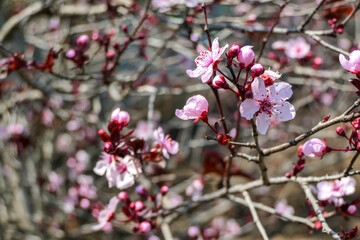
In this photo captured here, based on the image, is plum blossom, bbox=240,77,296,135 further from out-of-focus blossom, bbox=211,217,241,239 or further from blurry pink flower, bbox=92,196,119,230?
out-of-focus blossom, bbox=211,217,241,239

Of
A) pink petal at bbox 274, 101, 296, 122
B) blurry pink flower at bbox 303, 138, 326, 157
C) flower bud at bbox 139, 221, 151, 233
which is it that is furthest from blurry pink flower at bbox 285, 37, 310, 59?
flower bud at bbox 139, 221, 151, 233

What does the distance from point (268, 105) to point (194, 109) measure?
9.4 inches

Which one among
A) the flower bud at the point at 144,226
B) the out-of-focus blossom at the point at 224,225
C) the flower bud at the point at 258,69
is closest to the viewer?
the flower bud at the point at 258,69

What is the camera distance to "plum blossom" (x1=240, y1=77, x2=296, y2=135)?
924 millimetres

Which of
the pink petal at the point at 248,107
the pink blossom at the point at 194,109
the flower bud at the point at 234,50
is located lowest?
the pink blossom at the point at 194,109

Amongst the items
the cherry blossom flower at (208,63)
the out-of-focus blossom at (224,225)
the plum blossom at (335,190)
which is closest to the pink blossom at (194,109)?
the cherry blossom flower at (208,63)

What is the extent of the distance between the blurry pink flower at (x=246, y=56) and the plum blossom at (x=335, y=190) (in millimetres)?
800

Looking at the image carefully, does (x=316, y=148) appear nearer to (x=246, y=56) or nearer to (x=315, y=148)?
(x=315, y=148)

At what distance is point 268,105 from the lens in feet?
3.41

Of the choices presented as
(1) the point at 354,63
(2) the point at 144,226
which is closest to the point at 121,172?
(2) the point at 144,226

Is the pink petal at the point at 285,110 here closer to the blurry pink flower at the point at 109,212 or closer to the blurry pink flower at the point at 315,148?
the blurry pink flower at the point at 315,148

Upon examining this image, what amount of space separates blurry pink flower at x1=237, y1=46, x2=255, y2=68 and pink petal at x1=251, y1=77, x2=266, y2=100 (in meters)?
0.07

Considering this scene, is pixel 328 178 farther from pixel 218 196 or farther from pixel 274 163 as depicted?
pixel 274 163

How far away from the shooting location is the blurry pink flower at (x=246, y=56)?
0.94 m
